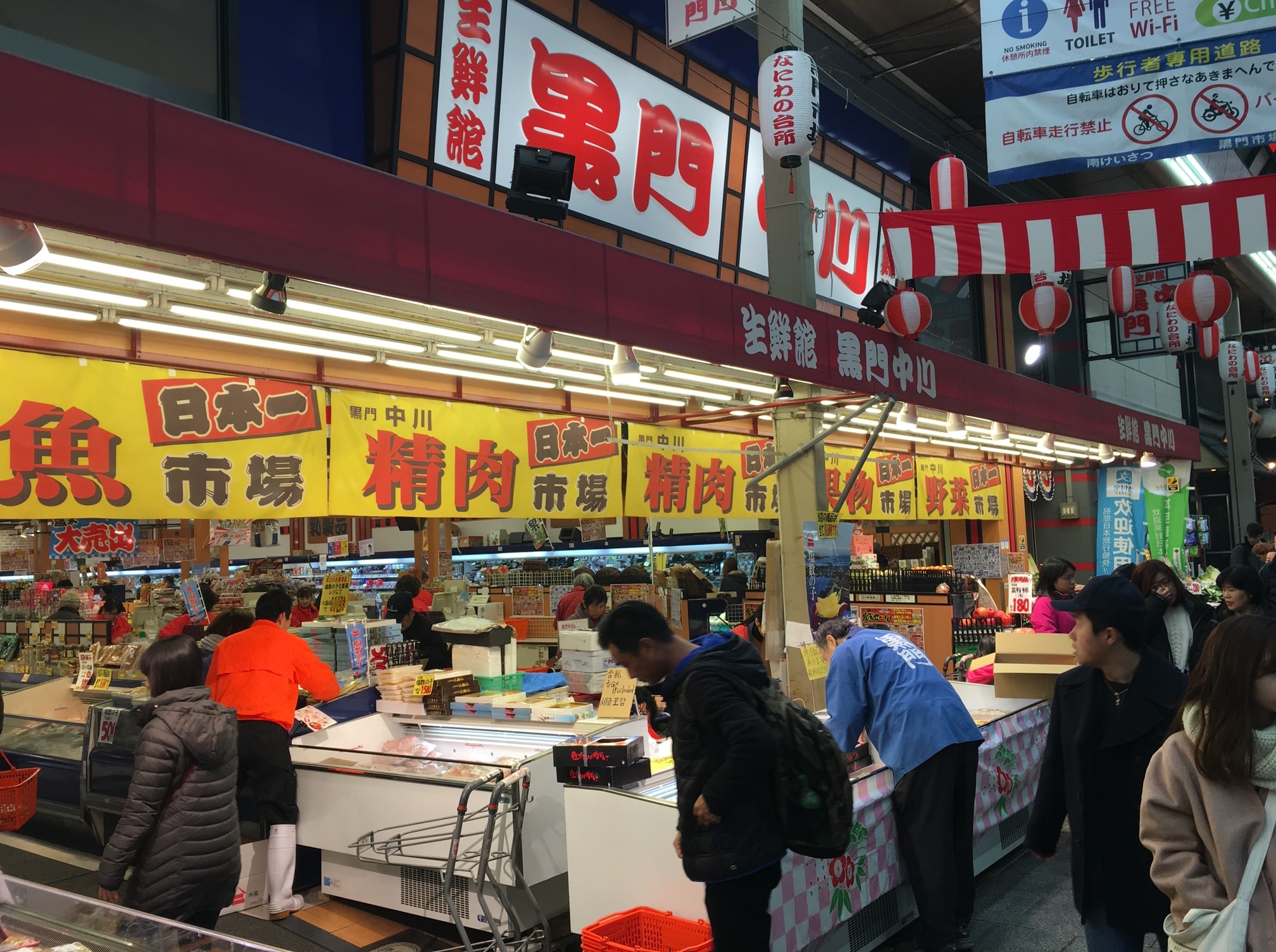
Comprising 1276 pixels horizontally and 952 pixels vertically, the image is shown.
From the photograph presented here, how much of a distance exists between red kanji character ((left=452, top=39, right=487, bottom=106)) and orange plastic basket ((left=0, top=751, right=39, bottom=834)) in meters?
6.26

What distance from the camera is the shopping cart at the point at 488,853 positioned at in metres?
4.47

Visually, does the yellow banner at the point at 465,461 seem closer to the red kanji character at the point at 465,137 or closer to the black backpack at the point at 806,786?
the red kanji character at the point at 465,137

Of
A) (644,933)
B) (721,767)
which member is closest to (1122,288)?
(644,933)

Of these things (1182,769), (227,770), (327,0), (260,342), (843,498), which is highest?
(327,0)

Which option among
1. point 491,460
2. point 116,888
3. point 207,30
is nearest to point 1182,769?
point 116,888

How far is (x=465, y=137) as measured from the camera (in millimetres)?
8734

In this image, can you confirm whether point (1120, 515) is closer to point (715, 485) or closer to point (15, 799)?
point (715, 485)

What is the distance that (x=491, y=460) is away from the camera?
817 cm

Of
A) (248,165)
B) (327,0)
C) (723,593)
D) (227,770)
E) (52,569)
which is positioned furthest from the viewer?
(52,569)

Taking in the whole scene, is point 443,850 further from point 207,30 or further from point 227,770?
point 207,30

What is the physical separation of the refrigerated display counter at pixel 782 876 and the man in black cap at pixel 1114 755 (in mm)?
970

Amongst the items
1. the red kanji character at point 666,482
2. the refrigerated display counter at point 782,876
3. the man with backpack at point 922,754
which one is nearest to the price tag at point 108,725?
the refrigerated display counter at point 782,876

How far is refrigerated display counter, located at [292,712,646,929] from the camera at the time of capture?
5000mm

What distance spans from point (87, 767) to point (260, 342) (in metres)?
3.08
